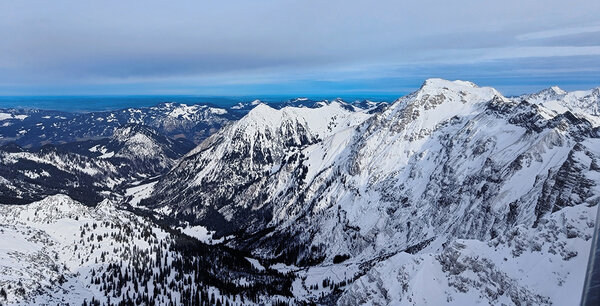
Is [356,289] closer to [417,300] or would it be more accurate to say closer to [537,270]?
[417,300]

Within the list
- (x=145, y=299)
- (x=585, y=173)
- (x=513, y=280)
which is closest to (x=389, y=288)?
(x=513, y=280)

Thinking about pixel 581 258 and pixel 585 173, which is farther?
pixel 585 173

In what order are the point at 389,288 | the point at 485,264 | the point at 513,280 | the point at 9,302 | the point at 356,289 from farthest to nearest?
1. the point at 9,302
2. the point at 356,289
3. the point at 389,288
4. the point at 485,264
5. the point at 513,280

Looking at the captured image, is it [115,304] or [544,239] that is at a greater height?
[544,239]

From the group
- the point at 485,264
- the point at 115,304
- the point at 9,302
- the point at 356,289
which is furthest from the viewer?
the point at 115,304

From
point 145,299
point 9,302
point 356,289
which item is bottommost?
point 145,299

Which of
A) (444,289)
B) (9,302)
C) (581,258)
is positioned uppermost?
(581,258)

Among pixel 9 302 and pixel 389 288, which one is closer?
pixel 389 288

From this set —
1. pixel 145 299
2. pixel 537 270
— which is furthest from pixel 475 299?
pixel 145 299

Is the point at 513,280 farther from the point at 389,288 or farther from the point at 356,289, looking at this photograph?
the point at 356,289
